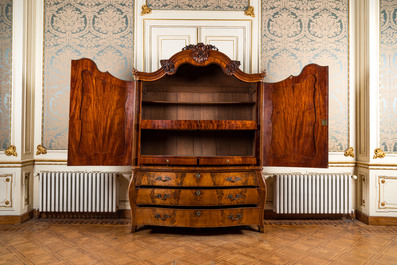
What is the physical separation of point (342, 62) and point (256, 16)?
133 cm

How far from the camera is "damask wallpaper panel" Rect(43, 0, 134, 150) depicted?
3455 mm

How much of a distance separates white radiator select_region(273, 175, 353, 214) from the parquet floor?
18 cm

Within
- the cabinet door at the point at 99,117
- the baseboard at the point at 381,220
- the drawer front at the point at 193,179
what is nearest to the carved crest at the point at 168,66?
the cabinet door at the point at 99,117

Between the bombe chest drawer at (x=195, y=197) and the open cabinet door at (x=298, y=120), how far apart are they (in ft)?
1.46

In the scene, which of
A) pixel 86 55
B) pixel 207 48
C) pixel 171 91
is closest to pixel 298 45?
pixel 207 48

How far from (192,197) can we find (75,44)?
8.52 feet

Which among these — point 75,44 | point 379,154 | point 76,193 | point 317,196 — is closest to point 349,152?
point 379,154

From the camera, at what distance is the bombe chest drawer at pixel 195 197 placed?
271cm

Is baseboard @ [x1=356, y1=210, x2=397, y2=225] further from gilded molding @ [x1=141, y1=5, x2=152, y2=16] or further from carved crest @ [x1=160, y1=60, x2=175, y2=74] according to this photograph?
gilded molding @ [x1=141, y1=5, x2=152, y2=16]

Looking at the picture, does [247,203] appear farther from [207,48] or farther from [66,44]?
[66,44]

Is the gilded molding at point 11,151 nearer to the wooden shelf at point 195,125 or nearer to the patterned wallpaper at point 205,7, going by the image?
the patterned wallpaper at point 205,7

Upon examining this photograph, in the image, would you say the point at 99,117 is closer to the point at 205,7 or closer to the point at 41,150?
the point at 41,150

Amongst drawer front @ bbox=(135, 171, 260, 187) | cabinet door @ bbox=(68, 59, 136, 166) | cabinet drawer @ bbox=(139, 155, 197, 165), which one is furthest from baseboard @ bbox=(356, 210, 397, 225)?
cabinet door @ bbox=(68, 59, 136, 166)

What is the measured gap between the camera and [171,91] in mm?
3305
